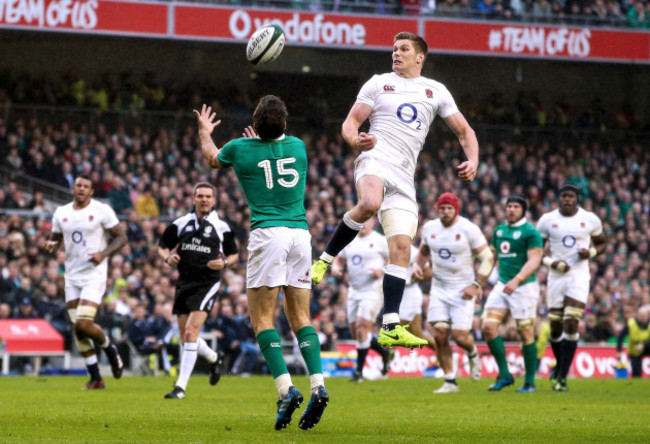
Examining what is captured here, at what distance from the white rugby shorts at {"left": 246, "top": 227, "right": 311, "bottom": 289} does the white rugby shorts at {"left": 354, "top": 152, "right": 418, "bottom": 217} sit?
1078mm

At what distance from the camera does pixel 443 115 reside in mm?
9961

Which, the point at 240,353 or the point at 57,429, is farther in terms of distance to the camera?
the point at 240,353

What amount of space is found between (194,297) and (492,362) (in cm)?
1064

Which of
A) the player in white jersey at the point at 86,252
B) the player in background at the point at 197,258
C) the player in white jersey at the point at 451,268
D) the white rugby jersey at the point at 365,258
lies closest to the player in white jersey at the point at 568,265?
the player in white jersey at the point at 451,268

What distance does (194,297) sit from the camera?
44.4 feet

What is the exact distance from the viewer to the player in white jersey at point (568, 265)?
1605 cm

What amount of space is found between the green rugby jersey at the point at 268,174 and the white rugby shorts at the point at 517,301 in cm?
750

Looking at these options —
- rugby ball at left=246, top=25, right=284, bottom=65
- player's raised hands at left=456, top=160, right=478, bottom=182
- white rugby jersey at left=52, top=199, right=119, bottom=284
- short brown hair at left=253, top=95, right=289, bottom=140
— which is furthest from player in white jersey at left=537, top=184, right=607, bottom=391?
short brown hair at left=253, top=95, right=289, bottom=140

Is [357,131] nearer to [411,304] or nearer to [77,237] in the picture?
[77,237]

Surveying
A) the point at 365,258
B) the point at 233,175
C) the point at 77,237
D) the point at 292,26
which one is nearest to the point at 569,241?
the point at 365,258

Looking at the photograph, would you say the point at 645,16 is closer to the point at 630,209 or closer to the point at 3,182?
the point at 630,209

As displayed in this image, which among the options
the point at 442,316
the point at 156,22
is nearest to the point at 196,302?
the point at 442,316

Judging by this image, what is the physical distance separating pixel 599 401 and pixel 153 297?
425 inches

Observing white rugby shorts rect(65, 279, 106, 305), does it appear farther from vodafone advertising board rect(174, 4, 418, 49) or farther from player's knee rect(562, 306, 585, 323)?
vodafone advertising board rect(174, 4, 418, 49)
